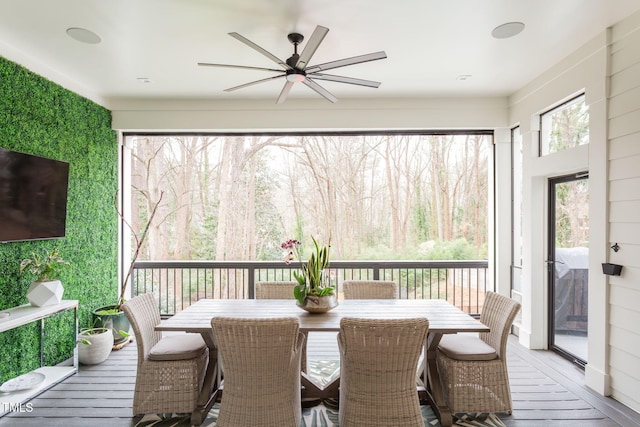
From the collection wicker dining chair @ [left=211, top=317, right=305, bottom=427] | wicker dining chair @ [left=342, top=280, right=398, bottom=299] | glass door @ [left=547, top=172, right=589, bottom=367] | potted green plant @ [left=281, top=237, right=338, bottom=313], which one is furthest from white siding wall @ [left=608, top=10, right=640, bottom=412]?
wicker dining chair @ [left=211, top=317, right=305, bottom=427]

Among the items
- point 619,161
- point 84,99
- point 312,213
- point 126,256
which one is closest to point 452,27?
point 619,161

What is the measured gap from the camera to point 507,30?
2836mm

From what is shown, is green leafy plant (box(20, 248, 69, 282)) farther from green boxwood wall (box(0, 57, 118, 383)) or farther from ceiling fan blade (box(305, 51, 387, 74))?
ceiling fan blade (box(305, 51, 387, 74))

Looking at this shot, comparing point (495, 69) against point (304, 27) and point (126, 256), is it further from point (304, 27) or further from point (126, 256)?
point (126, 256)

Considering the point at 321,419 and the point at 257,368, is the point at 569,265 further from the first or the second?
the point at 257,368

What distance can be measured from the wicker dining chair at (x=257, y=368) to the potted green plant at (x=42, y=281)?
199 centimetres

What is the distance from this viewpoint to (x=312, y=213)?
790 cm

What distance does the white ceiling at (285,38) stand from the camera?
2.53m

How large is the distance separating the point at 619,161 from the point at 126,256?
17.9 ft

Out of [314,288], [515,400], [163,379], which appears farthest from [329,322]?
[515,400]

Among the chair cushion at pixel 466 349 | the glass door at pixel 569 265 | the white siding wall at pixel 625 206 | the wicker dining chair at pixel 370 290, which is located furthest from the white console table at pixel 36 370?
the glass door at pixel 569 265

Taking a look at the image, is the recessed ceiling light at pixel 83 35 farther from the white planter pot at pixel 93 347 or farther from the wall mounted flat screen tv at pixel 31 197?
the white planter pot at pixel 93 347

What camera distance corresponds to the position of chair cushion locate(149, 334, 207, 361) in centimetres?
253

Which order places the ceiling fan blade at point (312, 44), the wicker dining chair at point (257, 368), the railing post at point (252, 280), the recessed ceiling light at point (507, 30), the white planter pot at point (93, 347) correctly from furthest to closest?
the railing post at point (252, 280) < the white planter pot at point (93, 347) < the recessed ceiling light at point (507, 30) < the ceiling fan blade at point (312, 44) < the wicker dining chair at point (257, 368)
